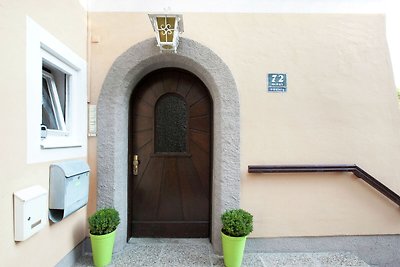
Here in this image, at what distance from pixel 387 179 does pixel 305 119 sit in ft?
4.29

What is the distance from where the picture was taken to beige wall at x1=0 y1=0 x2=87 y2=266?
1595 millimetres

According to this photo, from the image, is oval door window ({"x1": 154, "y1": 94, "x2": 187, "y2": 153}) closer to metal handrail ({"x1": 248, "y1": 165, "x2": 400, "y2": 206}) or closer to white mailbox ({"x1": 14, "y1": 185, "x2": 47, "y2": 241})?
metal handrail ({"x1": 248, "y1": 165, "x2": 400, "y2": 206})

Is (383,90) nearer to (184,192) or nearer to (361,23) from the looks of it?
(361,23)

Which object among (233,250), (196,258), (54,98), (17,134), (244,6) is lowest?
(196,258)

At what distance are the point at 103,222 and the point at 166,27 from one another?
2172mm

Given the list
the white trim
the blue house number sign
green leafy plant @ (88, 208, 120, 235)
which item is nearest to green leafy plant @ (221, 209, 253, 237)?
green leafy plant @ (88, 208, 120, 235)

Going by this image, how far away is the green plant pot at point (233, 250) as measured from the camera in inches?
96.3

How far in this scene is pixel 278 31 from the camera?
2.87 m

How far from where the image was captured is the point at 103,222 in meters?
2.40

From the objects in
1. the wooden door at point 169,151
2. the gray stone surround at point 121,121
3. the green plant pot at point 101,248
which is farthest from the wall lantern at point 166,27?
the green plant pot at point 101,248

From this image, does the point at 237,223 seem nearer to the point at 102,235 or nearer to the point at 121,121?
the point at 102,235

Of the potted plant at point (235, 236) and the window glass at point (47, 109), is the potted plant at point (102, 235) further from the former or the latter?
the potted plant at point (235, 236)

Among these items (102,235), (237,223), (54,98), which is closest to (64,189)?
(102,235)

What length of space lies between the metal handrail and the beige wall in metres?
2.19
